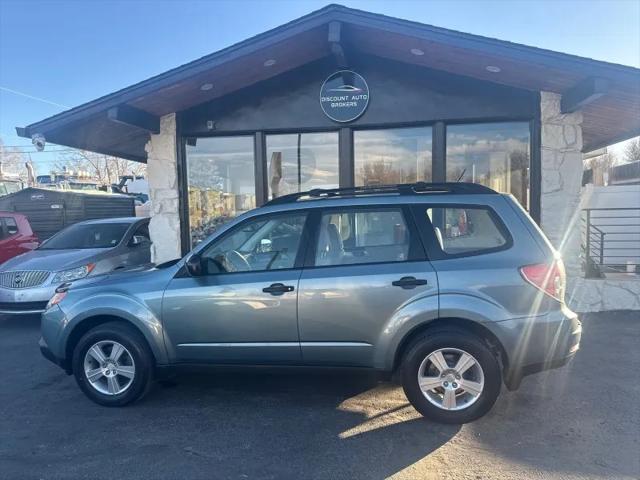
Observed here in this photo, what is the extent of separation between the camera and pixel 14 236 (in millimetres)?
10180

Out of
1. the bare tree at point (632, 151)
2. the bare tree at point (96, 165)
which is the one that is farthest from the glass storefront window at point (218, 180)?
the bare tree at point (632, 151)

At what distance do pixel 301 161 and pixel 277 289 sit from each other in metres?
4.50

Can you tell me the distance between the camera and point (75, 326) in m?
4.36

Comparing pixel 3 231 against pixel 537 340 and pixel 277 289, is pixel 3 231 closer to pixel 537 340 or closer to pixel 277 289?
pixel 277 289

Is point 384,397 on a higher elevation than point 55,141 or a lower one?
lower

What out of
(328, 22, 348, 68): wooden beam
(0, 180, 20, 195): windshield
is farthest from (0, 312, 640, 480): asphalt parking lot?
(0, 180, 20, 195): windshield

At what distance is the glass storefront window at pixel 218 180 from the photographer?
26.9 feet

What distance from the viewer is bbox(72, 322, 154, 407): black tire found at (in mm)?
4238

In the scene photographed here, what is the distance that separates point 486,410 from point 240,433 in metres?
1.93

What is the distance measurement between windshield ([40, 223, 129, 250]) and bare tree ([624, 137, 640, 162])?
5185 cm

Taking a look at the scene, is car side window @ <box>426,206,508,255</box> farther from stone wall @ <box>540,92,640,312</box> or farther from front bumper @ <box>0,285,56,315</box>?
front bumper @ <box>0,285,56,315</box>

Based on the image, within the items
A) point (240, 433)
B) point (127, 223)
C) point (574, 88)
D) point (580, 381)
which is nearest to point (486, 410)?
point (580, 381)

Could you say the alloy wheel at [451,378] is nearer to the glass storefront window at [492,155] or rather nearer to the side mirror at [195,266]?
the side mirror at [195,266]

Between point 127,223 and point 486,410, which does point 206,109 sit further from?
point 486,410
